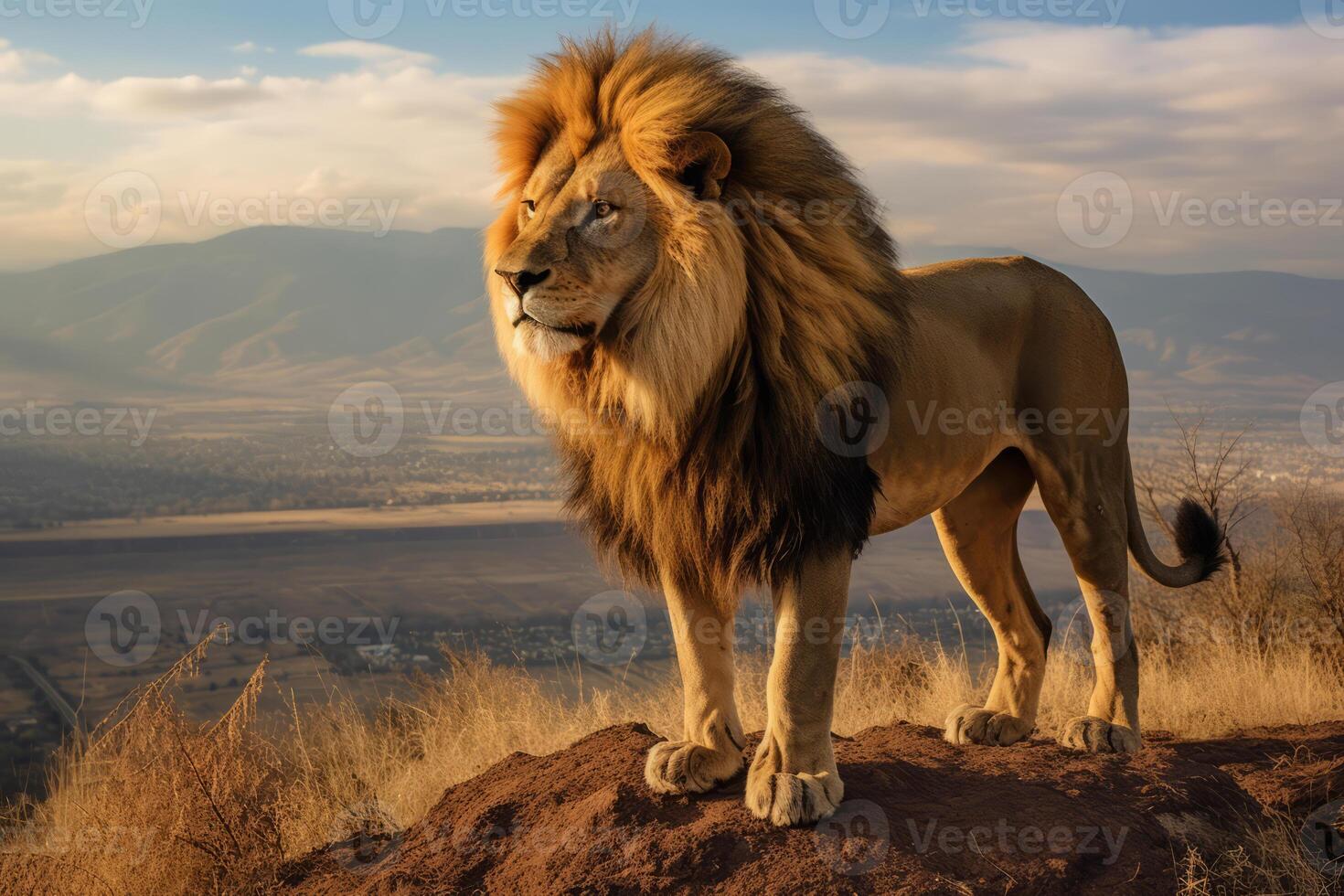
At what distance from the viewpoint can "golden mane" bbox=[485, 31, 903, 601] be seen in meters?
3.52

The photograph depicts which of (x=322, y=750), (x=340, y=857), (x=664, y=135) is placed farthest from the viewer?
(x=322, y=750)

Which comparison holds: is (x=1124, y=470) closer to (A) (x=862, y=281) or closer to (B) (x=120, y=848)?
(A) (x=862, y=281)

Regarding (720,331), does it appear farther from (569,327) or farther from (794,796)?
(794,796)

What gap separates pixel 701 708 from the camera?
13.6 ft

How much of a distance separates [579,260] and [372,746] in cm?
452

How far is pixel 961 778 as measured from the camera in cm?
431

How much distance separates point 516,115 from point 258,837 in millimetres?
3035

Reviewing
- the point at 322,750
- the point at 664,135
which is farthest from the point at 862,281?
the point at 322,750

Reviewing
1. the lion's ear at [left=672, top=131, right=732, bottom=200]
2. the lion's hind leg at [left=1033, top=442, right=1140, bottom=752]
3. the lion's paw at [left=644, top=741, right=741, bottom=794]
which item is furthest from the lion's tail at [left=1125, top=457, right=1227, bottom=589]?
the lion's ear at [left=672, top=131, right=732, bottom=200]

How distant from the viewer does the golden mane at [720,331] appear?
3.52 metres

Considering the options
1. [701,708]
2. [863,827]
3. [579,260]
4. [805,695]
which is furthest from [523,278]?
[863,827]

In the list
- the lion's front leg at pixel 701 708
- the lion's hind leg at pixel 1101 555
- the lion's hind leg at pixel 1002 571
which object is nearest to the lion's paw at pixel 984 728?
the lion's hind leg at pixel 1002 571

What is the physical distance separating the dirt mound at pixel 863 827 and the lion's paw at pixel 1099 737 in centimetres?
10

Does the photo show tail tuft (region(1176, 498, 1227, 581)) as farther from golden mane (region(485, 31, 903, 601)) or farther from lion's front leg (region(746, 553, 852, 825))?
lion's front leg (region(746, 553, 852, 825))
